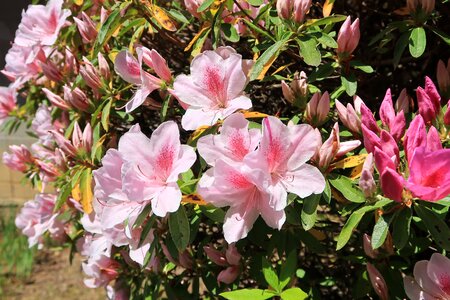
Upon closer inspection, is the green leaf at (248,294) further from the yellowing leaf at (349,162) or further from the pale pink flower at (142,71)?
the pale pink flower at (142,71)

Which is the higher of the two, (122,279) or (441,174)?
(441,174)

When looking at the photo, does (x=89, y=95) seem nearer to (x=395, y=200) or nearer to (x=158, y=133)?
(x=158, y=133)

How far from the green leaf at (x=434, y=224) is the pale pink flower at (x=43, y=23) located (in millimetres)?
1215

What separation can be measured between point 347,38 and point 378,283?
21.8 inches

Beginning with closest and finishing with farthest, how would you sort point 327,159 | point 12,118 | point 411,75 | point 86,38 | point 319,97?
point 327,159, point 319,97, point 86,38, point 411,75, point 12,118

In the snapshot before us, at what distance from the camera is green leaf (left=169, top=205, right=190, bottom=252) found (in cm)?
113

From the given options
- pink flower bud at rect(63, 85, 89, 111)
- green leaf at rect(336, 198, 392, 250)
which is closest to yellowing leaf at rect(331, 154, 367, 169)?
green leaf at rect(336, 198, 392, 250)

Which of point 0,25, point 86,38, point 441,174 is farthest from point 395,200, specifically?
point 0,25

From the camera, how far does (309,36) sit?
1.26 metres

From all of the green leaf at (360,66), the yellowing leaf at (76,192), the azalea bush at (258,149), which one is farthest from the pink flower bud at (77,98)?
the green leaf at (360,66)

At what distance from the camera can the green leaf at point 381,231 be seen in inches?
40.0

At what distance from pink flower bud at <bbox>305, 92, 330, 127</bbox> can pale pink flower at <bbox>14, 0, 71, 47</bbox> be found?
0.90 metres

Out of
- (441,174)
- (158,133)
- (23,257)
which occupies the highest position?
(441,174)

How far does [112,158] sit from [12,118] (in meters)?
1.60
